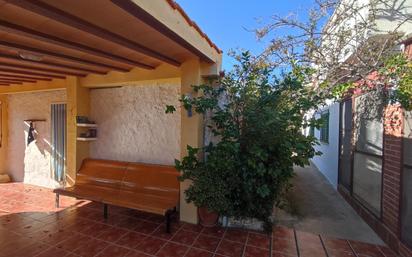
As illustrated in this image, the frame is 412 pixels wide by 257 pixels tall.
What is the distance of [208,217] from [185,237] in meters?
0.52

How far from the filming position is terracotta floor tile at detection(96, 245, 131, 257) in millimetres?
2859

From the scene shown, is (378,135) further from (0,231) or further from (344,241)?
(0,231)

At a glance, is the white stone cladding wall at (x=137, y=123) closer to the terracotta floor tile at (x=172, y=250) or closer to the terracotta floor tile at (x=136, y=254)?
the terracotta floor tile at (x=172, y=250)

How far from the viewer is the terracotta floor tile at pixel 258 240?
315cm

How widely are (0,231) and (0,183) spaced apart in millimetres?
3907

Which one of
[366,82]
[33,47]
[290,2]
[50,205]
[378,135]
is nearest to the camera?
[33,47]

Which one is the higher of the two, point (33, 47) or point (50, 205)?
point (33, 47)

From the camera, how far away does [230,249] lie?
304cm

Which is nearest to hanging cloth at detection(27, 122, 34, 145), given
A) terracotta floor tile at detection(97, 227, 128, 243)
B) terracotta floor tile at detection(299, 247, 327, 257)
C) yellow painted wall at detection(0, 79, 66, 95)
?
yellow painted wall at detection(0, 79, 66, 95)

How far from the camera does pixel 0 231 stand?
11.3 feet

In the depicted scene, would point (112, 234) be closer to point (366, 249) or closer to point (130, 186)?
point (130, 186)

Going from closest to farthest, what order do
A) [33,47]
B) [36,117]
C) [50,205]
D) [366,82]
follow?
[33,47] < [366,82] < [50,205] < [36,117]

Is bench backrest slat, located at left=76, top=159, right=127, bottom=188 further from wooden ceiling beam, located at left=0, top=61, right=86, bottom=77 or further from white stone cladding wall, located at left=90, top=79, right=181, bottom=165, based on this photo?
wooden ceiling beam, located at left=0, top=61, right=86, bottom=77

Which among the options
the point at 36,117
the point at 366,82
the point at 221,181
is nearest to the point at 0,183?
the point at 36,117
